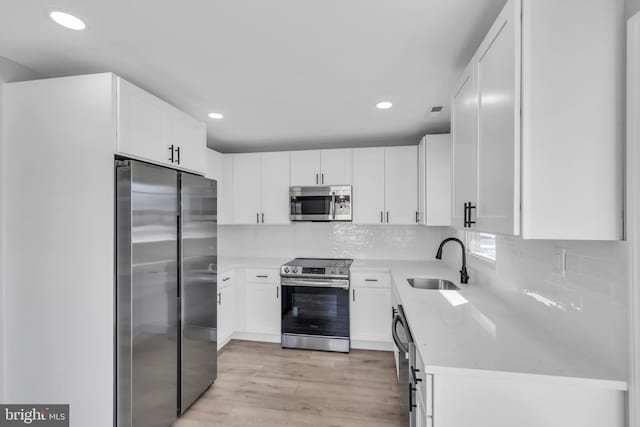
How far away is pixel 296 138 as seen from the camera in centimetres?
365

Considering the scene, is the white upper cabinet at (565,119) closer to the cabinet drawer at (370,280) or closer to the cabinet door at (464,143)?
the cabinet door at (464,143)

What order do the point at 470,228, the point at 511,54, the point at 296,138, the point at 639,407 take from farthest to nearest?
the point at 296,138, the point at 470,228, the point at 511,54, the point at 639,407

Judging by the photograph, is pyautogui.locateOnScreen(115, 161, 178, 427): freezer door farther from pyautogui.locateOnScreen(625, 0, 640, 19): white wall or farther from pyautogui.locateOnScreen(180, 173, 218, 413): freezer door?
pyautogui.locateOnScreen(625, 0, 640, 19): white wall

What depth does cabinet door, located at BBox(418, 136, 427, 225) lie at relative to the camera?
3.13m

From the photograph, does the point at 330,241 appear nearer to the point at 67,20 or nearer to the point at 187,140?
the point at 187,140

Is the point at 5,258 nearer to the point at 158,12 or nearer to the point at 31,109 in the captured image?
the point at 31,109

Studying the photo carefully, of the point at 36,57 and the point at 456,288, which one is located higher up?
the point at 36,57

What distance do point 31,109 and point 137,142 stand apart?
1.96 feet

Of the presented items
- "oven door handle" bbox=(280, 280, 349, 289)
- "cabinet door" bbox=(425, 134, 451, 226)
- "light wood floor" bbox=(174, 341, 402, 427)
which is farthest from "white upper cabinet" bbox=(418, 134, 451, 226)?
"light wood floor" bbox=(174, 341, 402, 427)

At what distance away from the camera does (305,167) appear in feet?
12.2

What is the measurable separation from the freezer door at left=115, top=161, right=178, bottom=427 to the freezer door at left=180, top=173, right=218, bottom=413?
0.09m

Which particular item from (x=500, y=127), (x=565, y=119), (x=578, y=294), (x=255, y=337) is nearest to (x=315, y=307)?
(x=255, y=337)

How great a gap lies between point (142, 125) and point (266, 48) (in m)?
0.90

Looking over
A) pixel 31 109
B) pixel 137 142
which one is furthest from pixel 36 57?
pixel 137 142
